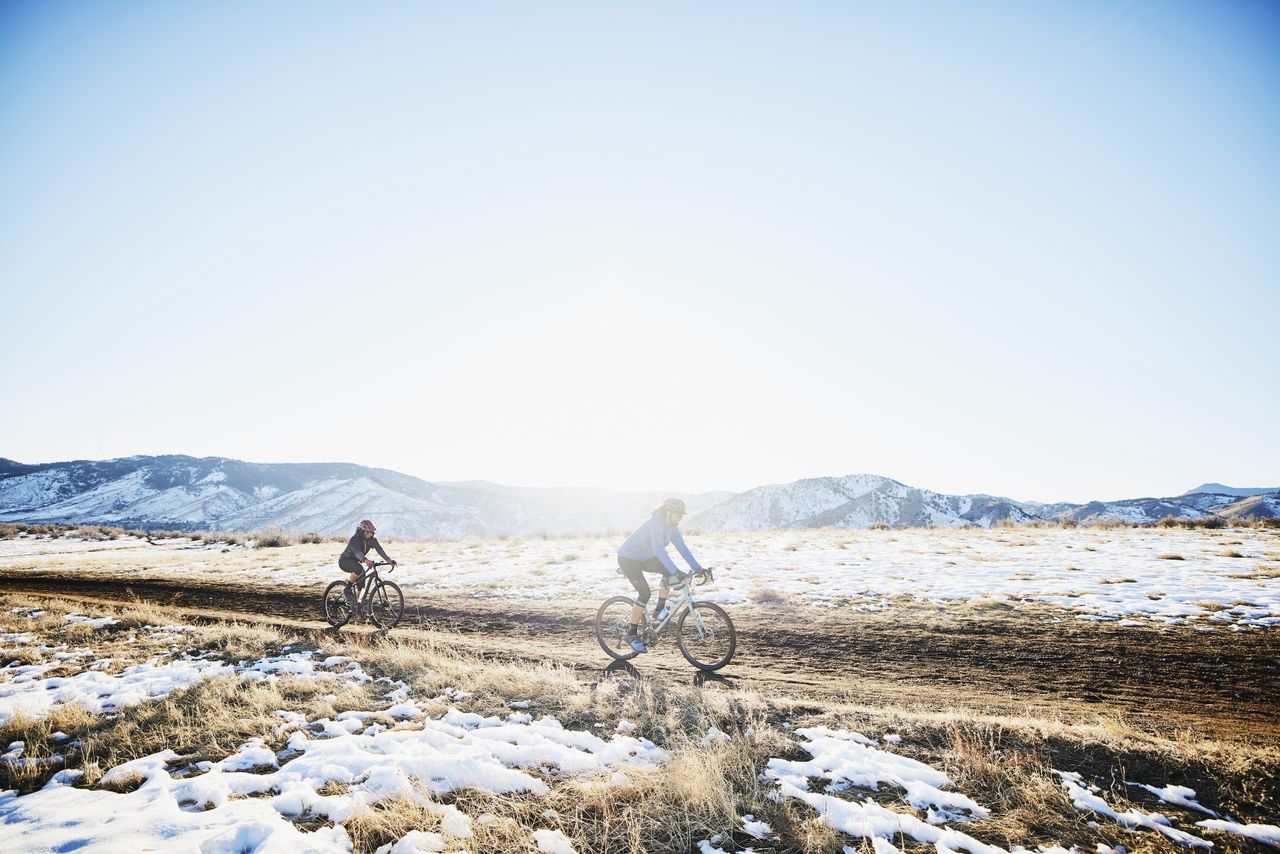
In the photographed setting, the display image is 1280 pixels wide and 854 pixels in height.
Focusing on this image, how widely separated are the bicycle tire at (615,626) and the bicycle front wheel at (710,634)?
1060 millimetres

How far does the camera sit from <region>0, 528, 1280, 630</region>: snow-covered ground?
12.4 meters

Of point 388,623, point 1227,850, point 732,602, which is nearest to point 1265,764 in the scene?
point 1227,850

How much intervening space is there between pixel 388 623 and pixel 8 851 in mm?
9303

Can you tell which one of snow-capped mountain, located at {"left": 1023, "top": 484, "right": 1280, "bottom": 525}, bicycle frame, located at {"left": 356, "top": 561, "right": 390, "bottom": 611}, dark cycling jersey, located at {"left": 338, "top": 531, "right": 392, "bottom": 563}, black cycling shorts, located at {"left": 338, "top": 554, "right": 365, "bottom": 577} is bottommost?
snow-capped mountain, located at {"left": 1023, "top": 484, "right": 1280, "bottom": 525}

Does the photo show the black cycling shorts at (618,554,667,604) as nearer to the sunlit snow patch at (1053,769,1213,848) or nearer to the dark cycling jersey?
the sunlit snow patch at (1053,769,1213,848)

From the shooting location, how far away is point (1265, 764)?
506cm

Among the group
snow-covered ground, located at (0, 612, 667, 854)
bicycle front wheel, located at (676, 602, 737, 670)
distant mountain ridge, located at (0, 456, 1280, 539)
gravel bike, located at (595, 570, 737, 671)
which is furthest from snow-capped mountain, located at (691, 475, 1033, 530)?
snow-covered ground, located at (0, 612, 667, 854)

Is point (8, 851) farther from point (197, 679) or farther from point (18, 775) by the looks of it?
point (197, 679)

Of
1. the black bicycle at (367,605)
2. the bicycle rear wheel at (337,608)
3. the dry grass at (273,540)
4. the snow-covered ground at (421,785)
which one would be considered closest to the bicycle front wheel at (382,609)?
the black bicycle at (367,605)

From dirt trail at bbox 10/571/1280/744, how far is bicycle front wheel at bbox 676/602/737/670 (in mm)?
262

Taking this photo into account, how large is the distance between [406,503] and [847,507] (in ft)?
325

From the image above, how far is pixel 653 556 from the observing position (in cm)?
969

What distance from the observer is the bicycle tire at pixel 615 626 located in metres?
9.89

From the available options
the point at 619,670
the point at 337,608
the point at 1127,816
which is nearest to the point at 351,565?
the point at 337,608
